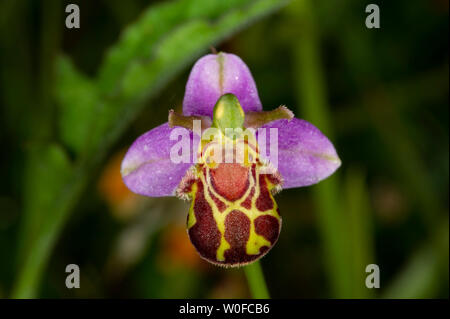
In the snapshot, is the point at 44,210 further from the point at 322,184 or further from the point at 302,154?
the point at 322,184

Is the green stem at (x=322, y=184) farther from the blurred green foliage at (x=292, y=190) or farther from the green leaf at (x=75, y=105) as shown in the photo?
the green leaf at (x=75, y=105)

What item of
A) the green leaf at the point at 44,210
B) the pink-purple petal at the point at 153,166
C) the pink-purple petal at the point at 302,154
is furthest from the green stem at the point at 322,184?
the green leaf at the point at 44,210

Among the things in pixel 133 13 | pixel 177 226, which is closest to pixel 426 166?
pixel 177 226

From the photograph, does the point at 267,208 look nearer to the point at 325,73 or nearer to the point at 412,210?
the point at 412,210

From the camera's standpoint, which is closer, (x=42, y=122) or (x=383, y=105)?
(x=42, y=122)

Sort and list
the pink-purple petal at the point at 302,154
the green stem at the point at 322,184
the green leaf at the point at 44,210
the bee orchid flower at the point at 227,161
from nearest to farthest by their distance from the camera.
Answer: the bee orchid flower at the point at 227,161 → the pink-purple petal at the point at 302,154 → the green leaf at the point at 44,210 → the green stem at the point at 322,184

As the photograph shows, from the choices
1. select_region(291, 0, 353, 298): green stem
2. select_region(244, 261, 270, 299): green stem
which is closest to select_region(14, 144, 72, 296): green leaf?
select_region(244, 261, 270, 299): green stem
